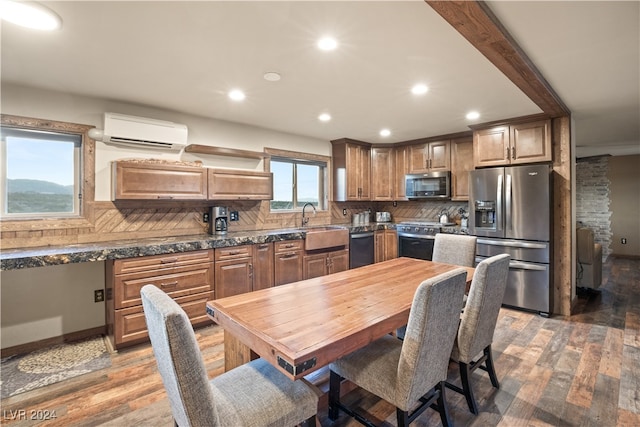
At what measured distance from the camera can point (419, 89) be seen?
9.25 feet

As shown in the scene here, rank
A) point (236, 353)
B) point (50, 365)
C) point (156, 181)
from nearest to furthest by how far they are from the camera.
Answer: point (236, 353) → point (50, 365) → point (156, 181)

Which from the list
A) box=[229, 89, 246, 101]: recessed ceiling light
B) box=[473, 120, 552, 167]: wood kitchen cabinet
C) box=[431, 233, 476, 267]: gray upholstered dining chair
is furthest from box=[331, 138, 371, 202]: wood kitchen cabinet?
box=[229, 89, 246, 101]: recessed ceiling light

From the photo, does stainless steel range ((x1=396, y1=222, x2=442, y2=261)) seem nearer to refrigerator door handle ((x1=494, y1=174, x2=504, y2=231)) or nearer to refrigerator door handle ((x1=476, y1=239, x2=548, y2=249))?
refrigerator door handle ((x1=476, y1=239, x2=548, y2=249))

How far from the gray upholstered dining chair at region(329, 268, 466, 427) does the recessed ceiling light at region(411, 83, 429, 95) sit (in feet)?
6.20

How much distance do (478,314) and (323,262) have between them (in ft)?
8.43

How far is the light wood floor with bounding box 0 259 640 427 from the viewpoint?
1869mm

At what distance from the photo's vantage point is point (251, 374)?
1466 mm

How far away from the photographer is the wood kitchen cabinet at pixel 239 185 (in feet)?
11.6

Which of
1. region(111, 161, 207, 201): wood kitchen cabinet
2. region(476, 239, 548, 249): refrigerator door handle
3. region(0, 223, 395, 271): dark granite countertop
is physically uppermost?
region(111, 161, 207, 201): wood kitchen cabinet

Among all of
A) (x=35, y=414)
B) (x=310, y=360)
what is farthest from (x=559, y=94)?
(x=35, y=414)

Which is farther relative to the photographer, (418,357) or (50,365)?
(50,365)

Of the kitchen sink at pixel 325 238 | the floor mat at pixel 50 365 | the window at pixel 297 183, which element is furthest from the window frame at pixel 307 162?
the floor mat at pixel 50 365

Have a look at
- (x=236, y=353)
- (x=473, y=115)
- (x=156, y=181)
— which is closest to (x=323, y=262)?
(x=156, y=181)

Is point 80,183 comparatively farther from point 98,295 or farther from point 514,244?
point 514,244
